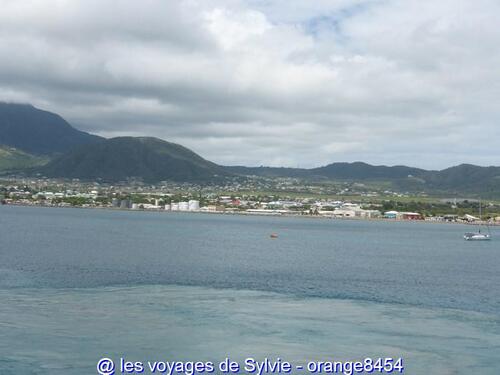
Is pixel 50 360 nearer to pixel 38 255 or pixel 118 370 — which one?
pixel 118 370

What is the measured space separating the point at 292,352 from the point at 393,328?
758 centimetres

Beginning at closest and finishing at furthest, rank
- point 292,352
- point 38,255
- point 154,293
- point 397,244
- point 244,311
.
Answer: point 292,352, point 244,311, point 154,293, point 38,255, point 397,244

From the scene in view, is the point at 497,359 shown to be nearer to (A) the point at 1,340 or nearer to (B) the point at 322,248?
(A) the point at 1,340

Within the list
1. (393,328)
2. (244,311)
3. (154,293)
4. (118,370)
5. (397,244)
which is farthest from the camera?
(397,244)

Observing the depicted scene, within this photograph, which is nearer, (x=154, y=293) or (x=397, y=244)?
(x=154, y=293)

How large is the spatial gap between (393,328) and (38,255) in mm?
40252

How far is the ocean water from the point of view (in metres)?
27.3

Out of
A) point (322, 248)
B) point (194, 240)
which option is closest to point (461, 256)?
point (322, 248)

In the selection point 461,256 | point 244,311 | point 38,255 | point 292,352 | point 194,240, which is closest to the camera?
point 292,352

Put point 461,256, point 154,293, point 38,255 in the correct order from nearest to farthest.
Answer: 1. point 154,293
2. point 38,255
3. point 461,256

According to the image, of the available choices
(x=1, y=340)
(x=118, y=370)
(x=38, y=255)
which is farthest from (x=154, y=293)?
(x=38, y=255)

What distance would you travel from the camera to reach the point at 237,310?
3597 cm

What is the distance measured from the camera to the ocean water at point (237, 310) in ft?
89.7

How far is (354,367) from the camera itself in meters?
25.9
